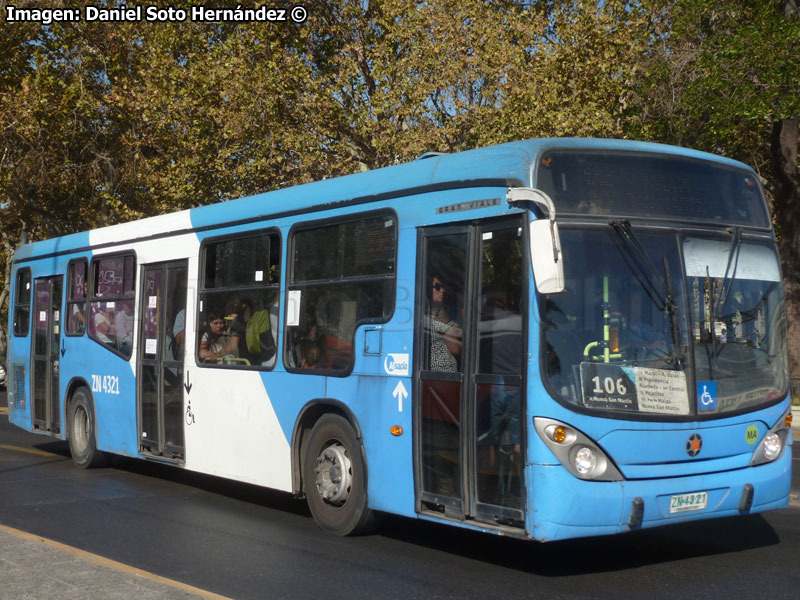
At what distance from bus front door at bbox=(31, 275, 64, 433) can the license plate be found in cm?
A: 977

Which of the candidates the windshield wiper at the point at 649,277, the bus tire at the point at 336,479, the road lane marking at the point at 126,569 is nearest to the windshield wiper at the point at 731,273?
the windshield wiper at the point at 649,277

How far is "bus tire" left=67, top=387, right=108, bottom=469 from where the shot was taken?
1346cm

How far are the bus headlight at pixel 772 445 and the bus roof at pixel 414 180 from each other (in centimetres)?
191

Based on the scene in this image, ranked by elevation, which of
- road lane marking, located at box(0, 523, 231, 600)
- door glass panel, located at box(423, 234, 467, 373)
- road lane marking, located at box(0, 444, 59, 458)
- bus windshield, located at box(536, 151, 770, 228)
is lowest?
road lane marking, located at box(0, 444, 59, 458)

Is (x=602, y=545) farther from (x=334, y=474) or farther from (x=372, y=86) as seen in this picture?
(x=372, y=86)

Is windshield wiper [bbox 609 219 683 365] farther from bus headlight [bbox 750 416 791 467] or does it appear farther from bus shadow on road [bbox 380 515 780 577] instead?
bus shadow on road [bbox 380 515 780 577]

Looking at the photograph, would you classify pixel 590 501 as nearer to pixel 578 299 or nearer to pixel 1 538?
pixel 578 299

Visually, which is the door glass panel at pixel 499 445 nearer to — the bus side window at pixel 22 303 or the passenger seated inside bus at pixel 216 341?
the passenger seated inside bus at pixel 216 341

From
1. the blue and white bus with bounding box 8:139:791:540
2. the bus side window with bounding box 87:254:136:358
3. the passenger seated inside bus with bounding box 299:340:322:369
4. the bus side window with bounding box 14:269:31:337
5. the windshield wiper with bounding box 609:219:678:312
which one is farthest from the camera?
the bus side window with bounding box 14:269:31:337

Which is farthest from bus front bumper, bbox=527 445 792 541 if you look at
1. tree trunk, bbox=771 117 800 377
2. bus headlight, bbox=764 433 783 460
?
tree trunk, bbox=771 117 800 377

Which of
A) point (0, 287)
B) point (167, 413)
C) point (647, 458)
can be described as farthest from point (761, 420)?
point (0, 287)

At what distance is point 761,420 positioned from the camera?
7402mm

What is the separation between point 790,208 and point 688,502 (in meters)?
18.0

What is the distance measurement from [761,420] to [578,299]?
1609mm
